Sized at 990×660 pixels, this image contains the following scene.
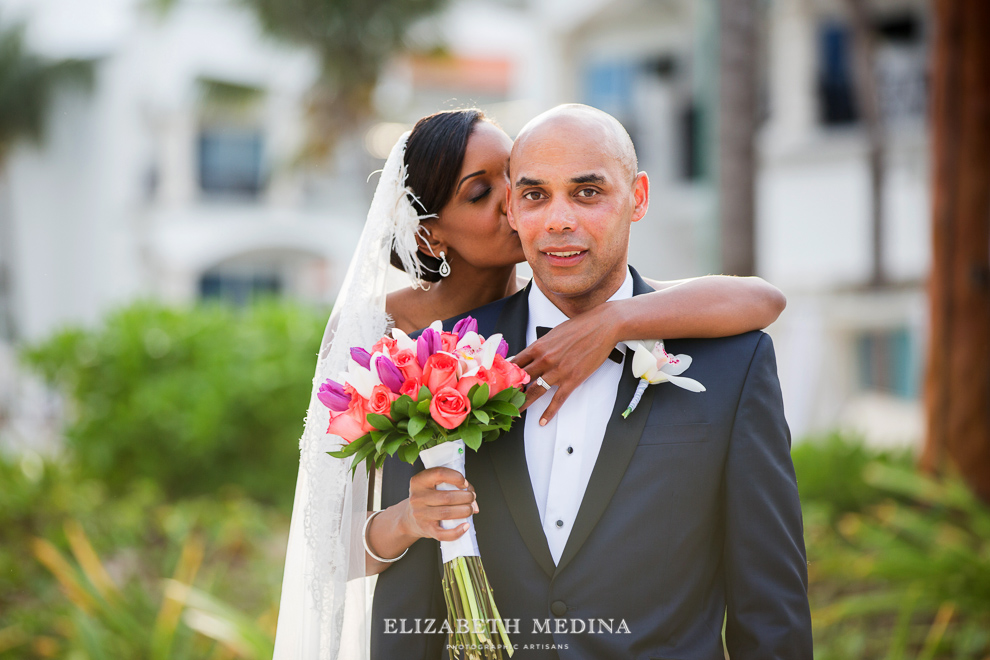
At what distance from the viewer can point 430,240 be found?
2.49 meters

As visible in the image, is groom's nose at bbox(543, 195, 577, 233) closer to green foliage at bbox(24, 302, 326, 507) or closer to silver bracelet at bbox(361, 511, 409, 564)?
silver bracelet at bbox(361, 511, 409, 564)

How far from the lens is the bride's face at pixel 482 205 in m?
2.34

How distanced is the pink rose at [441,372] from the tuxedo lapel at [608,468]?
1.43 ft

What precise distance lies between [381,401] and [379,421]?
43 mm

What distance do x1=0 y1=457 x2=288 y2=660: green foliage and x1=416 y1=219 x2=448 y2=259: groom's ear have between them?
9.08 feet

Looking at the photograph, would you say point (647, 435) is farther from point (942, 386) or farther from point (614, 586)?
point (942, 386)

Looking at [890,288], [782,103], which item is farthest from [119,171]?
[890,288]

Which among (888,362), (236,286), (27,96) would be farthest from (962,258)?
(27,96)

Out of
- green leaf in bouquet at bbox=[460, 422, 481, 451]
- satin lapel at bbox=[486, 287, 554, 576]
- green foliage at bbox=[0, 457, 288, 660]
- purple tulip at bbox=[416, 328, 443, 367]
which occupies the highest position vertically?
purple tulip at bbox=[416, 328, 443, 367]

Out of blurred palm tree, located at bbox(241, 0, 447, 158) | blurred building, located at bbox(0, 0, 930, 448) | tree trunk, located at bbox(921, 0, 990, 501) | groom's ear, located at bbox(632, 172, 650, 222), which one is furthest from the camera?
blurred palm tree, located at bbox(241, 0, 447, 158)

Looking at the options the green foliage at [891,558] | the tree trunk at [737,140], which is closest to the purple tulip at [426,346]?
the green foliage at [891,558]

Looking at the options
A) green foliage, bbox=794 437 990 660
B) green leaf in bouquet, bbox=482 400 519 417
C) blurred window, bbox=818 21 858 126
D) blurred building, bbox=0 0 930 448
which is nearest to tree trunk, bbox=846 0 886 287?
blurred building, bbox=0 0 930 448

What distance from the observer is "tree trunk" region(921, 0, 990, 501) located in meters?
6.29

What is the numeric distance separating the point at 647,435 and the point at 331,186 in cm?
2628
